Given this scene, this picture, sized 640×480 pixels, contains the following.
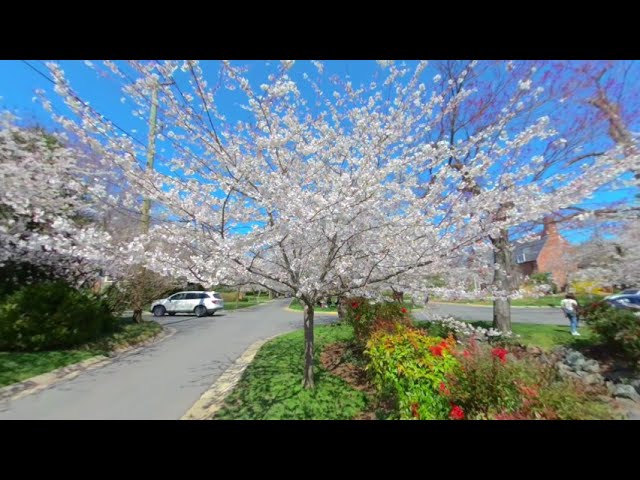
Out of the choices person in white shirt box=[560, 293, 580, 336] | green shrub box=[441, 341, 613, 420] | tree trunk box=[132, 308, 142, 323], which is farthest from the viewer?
tree trunk box=[132, 308, 142, 323]

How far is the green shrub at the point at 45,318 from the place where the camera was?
6223 millimetres

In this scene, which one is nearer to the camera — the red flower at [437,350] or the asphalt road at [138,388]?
the red flower at [437,350]

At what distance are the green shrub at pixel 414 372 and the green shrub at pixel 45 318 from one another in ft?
22.8

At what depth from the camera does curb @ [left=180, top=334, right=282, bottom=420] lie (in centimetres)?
385

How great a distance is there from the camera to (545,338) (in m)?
8.08

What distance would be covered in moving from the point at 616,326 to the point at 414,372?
5883 mm

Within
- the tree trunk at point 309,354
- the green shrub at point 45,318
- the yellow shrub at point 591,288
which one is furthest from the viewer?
the yellow shrub at point 591,288

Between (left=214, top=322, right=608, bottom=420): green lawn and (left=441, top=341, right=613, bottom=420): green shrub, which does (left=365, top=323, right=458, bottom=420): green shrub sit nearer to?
(left=441, top=341, right=613, bottom=420): green shrub

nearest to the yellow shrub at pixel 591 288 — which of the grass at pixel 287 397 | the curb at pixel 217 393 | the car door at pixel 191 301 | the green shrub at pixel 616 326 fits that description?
the green shrub at pixel 616 326

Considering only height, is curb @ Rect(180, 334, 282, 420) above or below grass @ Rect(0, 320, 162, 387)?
below

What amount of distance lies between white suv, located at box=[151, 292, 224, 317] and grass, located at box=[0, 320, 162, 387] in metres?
8.55

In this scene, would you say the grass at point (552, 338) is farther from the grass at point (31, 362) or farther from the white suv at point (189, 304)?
the white suv at point (189, 304)

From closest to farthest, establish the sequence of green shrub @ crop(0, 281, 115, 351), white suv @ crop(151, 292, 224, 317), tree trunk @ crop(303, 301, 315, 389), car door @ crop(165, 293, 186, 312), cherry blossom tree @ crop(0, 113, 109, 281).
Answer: cherry blossom tree @ crop(0, 113, 109, 281), tree trunk @ crop(303, 301, 315, 389), green shrub @ crop(0, 281, 115, 351), white suv @ crop(151, 292, 224, 317), car door @ crop(165, 293, 186, 312)

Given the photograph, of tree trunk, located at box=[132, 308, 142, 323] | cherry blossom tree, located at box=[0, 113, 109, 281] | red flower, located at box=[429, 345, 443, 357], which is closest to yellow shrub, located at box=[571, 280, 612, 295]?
red flower, located at box=[429, 345, 443, 357]
